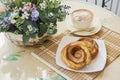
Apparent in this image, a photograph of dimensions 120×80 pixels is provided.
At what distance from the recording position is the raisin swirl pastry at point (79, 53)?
843mm

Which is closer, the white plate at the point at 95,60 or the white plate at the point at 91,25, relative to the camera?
the white plate at the point at 95,60

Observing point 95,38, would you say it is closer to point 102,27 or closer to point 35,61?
point 102,27

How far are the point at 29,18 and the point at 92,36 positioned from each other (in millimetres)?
333

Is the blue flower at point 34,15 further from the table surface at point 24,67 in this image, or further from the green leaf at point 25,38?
the table surface at point 24,67

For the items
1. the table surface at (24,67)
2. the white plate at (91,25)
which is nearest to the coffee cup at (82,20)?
the white plate at (91,25)

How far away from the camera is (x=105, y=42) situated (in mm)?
991

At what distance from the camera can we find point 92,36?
3.38 ft

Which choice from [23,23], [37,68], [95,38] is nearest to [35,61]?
[37,68]

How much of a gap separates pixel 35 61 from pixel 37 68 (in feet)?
0.14

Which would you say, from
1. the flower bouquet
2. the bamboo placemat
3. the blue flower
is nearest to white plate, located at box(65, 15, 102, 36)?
the bamboo placemat

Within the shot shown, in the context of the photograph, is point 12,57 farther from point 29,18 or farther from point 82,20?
point 82,20

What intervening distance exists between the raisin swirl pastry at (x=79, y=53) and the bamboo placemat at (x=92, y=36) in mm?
36

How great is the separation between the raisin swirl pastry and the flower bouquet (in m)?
0.11

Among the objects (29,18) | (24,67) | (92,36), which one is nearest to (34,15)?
(29,18)
